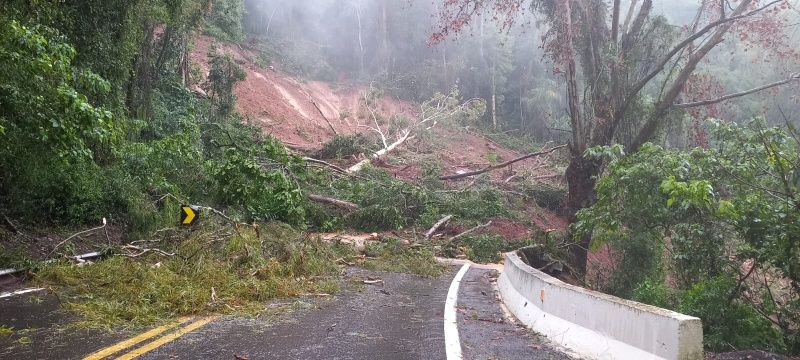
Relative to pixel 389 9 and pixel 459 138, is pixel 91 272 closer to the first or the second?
pixel 459 138

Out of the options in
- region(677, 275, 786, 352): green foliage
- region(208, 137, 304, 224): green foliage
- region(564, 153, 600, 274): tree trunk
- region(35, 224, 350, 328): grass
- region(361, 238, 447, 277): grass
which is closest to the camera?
region(35, 224, 350, 328): grass

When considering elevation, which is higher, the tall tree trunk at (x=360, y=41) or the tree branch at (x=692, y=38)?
the tall tree trunk at (x=360, y=41)

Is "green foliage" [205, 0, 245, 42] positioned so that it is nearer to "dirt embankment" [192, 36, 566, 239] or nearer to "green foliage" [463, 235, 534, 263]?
"dirt embankment" [192, 36, 566, 239]

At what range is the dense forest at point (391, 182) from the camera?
7757 millimetres

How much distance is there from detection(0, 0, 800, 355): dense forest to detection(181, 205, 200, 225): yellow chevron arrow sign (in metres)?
0.21

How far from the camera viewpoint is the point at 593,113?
1703 cm

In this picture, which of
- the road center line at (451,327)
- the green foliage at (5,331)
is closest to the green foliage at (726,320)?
the road center line at (451,327)

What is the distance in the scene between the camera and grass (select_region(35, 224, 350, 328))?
6922 millimetres

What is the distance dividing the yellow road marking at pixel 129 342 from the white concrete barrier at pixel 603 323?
3879 millimetres

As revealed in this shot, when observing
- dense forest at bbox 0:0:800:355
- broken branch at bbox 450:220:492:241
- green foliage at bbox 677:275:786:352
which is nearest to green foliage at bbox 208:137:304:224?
dense forest at bbox 0:0:800:355

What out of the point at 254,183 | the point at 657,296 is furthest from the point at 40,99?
the point at 657,296

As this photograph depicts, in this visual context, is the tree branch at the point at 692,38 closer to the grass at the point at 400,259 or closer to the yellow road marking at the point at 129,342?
the grass at the point at 400,259

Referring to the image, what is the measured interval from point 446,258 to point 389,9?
41265mm

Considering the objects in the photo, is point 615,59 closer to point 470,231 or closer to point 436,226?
point 470,231
